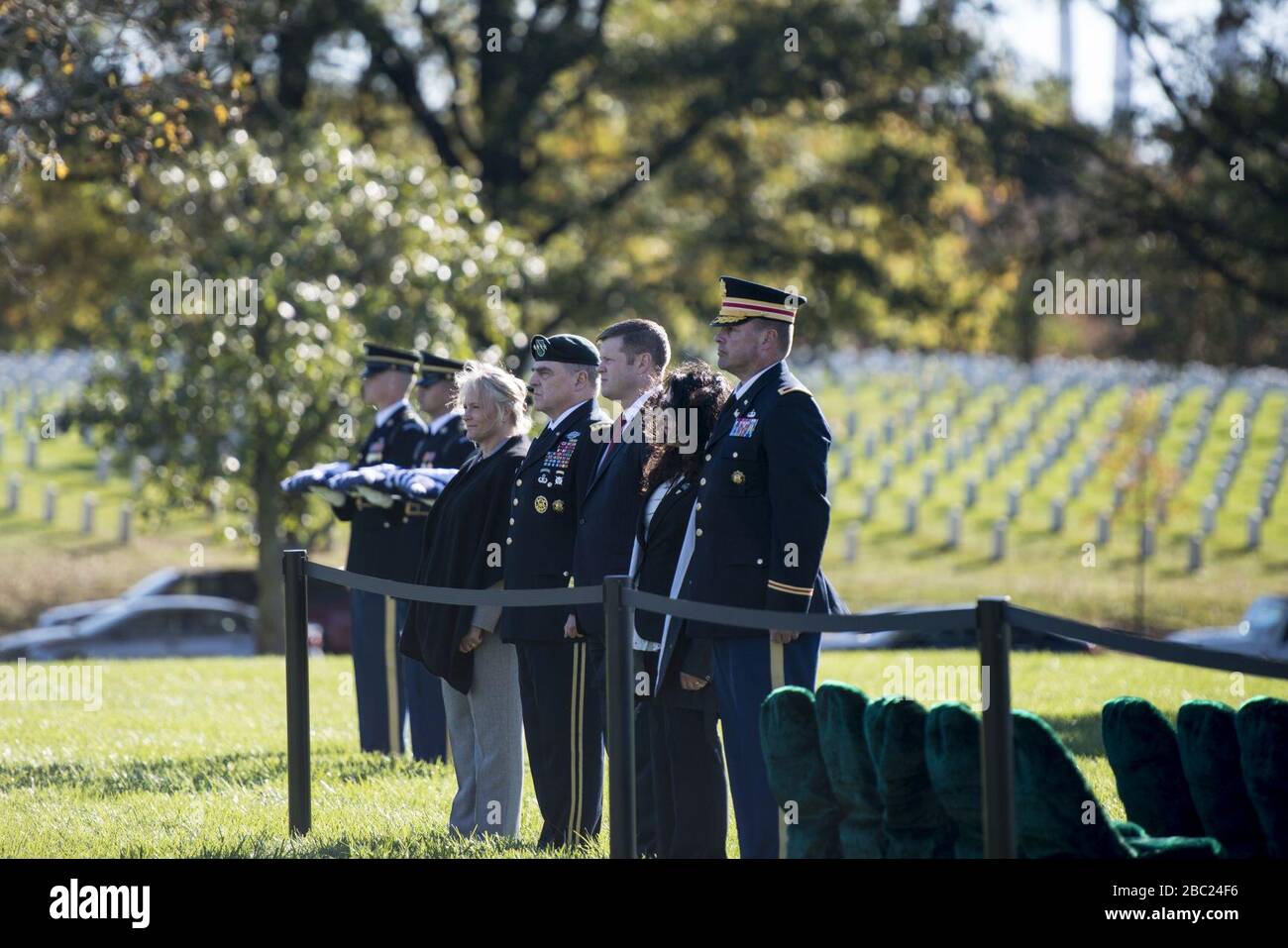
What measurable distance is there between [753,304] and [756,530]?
0.89m

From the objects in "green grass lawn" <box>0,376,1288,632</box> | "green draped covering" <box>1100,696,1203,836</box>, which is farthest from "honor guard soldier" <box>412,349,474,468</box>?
"green grass lawn" <box>0,376,1288,632</box>

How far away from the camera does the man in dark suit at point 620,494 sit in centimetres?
689

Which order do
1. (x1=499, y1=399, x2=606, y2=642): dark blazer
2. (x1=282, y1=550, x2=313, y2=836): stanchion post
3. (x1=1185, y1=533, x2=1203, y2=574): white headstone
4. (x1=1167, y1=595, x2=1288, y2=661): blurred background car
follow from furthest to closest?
(x1=1185, y1=533, x2=1203, y2=574): white headstone < (x1=1167, y1=595, x2=1288, y2=661): blurred background car < (x1=499, y1=399, x2=606, y2=642): dark blazer < (x1=282, y1=550, x2=313, y2=836): stanchion post

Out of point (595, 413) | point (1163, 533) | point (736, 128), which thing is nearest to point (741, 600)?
point (595, 413)

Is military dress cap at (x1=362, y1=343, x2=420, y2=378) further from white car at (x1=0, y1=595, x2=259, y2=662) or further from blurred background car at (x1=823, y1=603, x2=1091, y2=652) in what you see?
white car at (x1=0, y1=595, x2=259, y2=662)

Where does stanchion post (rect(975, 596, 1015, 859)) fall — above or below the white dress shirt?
below

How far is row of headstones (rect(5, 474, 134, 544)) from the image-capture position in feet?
102

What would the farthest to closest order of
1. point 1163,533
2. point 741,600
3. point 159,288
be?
point 1163,533 < point 159,288 < point 741,600

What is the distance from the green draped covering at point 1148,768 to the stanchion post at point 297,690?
314 centimetres

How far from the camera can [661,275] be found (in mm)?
25094

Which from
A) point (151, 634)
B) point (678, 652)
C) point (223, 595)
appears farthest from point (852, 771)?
point (223, 595)

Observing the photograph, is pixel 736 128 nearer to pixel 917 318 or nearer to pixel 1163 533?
pixel 917 318

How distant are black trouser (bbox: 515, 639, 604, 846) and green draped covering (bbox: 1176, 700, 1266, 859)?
2365 millimetres
